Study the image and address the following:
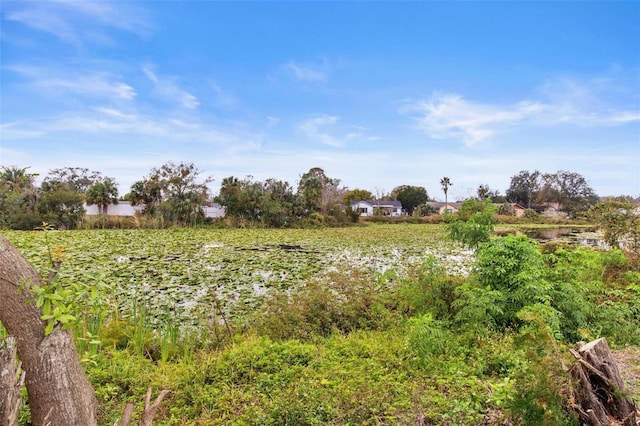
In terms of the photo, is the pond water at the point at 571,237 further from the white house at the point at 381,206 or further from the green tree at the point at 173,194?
the white house at the point at 381,206

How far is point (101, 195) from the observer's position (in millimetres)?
23109

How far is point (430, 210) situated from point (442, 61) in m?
31.0

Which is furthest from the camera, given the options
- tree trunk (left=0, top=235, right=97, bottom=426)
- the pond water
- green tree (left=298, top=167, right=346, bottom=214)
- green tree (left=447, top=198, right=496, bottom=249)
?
green tree (left=298, top=167, right=346, bottom=214)

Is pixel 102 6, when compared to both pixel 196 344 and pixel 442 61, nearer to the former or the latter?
pixel 196 344

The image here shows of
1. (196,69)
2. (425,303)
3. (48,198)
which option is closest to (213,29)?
(196,69)

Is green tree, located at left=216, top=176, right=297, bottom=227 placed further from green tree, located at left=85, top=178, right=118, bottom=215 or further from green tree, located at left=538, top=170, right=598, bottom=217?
green tree, located at left=538, top=170, right=598, bottom=217

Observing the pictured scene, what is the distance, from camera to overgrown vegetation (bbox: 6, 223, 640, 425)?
2.37 metres

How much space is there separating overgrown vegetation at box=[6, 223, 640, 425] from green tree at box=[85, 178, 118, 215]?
19841 mm

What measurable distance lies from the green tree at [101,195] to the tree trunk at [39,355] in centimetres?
2510

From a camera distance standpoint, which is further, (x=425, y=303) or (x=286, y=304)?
(x=286, y=304)

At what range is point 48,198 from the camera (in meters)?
19.7

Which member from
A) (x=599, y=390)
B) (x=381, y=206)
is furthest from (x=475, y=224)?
(x=381, y=206)

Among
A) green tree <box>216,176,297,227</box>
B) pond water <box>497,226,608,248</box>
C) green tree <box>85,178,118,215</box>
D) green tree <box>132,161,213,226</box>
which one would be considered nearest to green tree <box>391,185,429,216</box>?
pond water <box>497,226,608,248</box>

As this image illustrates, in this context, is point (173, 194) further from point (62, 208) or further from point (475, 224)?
point (475, 224)
